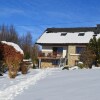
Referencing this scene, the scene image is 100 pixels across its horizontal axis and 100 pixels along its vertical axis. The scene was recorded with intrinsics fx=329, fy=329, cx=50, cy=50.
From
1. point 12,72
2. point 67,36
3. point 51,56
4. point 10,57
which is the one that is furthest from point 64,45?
point 12,72

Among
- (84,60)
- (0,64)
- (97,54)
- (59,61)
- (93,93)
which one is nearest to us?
(93,93)

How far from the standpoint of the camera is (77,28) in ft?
174

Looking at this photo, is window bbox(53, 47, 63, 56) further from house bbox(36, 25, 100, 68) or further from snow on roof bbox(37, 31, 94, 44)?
snow on roof bbox(37, 31, 94, 44)

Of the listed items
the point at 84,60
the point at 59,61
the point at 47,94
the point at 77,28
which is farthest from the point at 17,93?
the point at 77,28

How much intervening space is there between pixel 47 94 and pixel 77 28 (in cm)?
4307

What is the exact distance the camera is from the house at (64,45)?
49219 millimetres

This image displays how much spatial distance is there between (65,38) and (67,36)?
71 centimetres

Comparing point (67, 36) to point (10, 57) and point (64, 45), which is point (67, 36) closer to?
point (64, 45)

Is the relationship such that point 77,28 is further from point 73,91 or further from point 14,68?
point 73,91

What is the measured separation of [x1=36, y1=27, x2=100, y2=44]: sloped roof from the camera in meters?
49.7

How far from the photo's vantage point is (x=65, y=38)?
167 ft

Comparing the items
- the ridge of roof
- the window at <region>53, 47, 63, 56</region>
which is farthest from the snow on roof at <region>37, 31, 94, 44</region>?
the window at <region>53, 47, 63, 56</region>

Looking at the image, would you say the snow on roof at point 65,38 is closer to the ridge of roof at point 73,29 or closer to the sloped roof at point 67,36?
the sloped roof at point 67,36

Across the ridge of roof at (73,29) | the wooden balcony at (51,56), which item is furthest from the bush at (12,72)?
the ridge of roof at (73,29)
